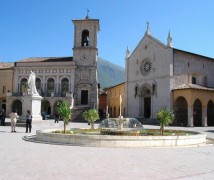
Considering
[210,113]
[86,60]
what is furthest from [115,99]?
[210,113]

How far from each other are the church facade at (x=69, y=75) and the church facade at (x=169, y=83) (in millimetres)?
7584

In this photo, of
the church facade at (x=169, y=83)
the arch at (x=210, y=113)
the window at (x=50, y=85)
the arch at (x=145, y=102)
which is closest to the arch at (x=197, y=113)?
the church facade at (x=169, y=83)

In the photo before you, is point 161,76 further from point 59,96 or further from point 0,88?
point 0,88

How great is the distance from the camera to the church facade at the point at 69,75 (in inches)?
2039

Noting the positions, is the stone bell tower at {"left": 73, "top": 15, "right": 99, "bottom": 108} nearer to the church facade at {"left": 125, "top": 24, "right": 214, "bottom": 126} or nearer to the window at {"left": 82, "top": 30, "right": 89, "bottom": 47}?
the window at {"left": 82, "top": 30, "right": 89, "bottom": 47}

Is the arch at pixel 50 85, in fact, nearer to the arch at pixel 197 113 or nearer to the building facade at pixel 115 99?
the building facade at pixel 115 99

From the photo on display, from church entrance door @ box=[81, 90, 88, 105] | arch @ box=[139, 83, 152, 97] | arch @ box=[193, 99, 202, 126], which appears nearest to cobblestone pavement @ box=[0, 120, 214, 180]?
arch @ box=[193, 99, 202, 126]

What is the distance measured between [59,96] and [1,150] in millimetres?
39800

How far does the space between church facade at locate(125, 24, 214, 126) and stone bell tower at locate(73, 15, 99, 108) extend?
6.92 metres

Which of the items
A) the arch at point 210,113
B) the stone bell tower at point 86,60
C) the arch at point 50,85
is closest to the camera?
the arch at point 210,113

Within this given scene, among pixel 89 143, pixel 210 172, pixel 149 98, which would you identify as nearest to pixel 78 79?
pixel 149 98

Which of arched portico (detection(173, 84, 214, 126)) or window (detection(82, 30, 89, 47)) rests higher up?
window (detection(82, 30, 89, 47))

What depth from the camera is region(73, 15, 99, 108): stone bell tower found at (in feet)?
171

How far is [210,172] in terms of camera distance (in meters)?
7.99
